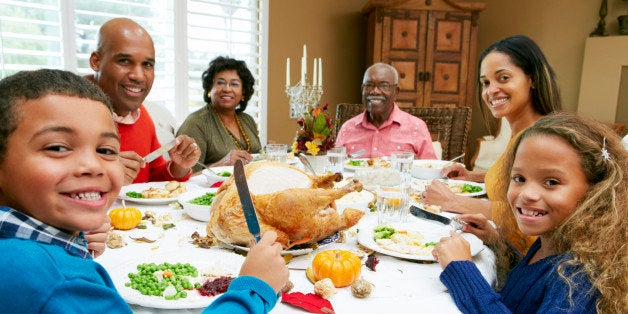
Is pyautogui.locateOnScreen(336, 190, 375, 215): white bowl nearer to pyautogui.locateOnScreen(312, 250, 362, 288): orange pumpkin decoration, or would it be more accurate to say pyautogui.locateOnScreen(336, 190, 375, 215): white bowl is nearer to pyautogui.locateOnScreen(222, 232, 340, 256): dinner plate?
pyautogui.locateOnScreen(222, 232, 340, 256): dinner plate

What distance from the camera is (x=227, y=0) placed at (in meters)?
4.43

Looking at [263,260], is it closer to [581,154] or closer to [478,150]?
[581,154]

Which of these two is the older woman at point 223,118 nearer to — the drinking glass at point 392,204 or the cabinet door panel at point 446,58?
the drinking glass at point 392,204

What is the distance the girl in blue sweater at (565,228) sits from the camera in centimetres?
97

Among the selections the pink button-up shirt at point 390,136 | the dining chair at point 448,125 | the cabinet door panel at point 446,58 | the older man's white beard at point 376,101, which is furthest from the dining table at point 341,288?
the cabinet door panel at point 446,58

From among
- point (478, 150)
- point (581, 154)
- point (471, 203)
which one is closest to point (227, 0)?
point (478, 150)

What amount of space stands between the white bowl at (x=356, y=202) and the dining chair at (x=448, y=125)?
2.07 metres

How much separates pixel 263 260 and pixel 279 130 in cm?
426

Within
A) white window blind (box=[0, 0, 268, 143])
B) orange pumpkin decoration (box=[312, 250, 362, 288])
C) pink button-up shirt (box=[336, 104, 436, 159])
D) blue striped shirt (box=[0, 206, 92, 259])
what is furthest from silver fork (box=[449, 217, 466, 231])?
white window blind (box=[0, 0, 268, 143])

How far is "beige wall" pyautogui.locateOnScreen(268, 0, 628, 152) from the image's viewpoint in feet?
16.4

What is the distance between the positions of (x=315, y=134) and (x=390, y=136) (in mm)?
1453

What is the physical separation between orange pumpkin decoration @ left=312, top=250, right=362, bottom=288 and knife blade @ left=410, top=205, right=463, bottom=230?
551mm

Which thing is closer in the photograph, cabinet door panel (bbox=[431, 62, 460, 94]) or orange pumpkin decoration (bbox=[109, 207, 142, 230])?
orange pumpkin decoration (bbox=[109, 207, 142, 230])

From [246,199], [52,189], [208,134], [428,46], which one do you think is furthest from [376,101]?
[52,189]
